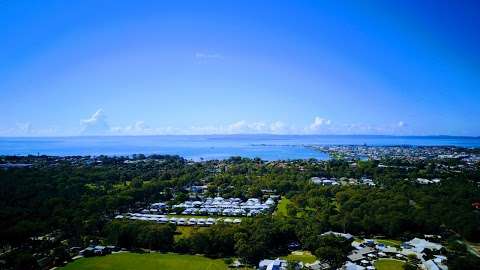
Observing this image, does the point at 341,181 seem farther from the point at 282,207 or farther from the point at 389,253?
the point at 389,253

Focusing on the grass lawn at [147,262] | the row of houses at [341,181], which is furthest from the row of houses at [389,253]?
the row of houses at [341,181]

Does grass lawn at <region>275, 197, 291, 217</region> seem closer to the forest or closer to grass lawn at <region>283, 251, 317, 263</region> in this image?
the forest

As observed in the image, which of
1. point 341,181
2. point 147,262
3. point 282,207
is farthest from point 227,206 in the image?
point 341,181

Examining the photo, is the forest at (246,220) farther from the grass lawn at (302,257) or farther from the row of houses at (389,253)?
the row of houses at (389,253)

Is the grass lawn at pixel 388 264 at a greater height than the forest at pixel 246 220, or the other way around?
the forest at pixel 246 220

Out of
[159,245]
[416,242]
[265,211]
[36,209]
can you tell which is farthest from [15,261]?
[416,242]

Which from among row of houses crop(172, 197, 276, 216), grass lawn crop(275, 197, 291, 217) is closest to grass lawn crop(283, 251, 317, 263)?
grass lawn crop(275, 197, 291, 217)
